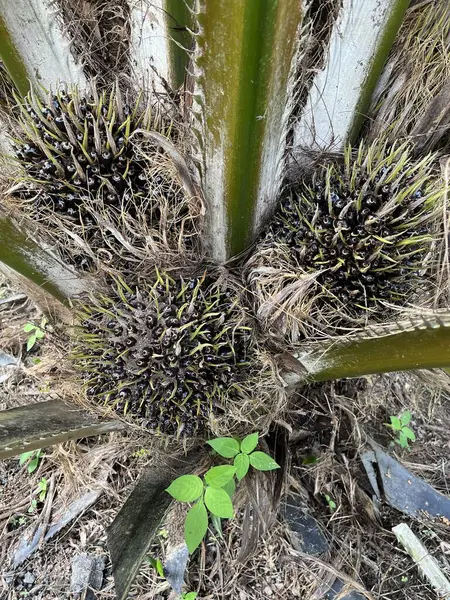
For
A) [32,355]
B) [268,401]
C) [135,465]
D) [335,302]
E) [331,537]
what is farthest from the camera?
[32,355]

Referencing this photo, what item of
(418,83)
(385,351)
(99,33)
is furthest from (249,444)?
(99,33)

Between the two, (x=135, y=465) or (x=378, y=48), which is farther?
(x=135, y=465)

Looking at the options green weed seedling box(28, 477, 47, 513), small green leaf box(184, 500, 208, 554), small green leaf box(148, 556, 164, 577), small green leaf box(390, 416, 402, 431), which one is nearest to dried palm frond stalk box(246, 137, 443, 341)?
small green leaf box(184, 500, 208, 554)

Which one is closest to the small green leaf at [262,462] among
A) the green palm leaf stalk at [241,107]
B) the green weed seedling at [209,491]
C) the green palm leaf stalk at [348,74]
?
the green weed seedling at [209,491]

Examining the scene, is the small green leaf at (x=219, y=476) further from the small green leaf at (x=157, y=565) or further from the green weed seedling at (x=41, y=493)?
the green weed seedling at (x=41, y=493)

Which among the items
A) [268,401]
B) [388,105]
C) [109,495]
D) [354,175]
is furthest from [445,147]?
[109,495]

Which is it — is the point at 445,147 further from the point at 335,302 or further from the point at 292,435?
the point at 292,435
